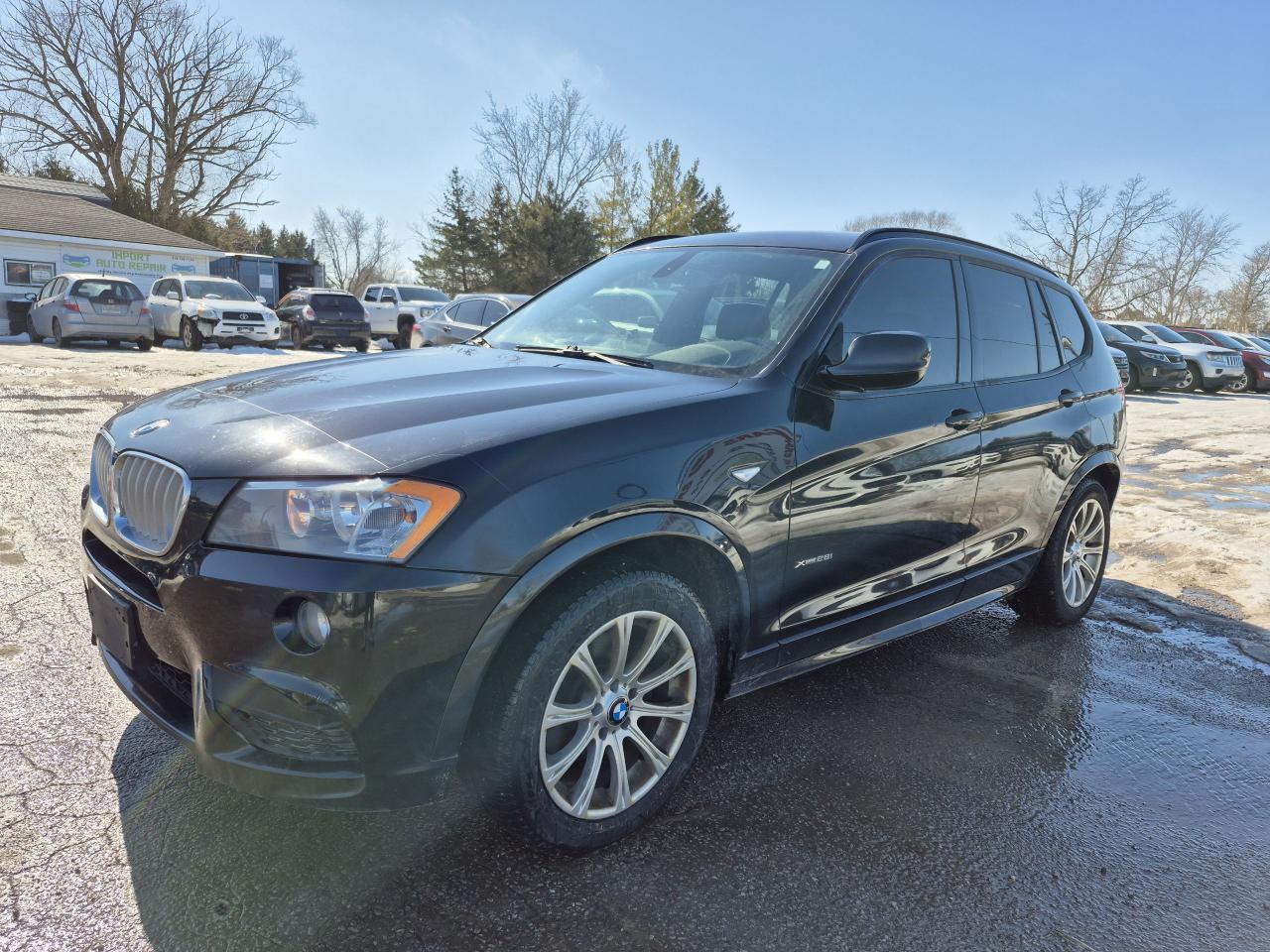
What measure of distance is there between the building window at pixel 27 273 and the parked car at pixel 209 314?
26.0 feet

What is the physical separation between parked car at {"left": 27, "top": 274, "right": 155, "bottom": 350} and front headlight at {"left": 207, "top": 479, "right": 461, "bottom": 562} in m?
20.0

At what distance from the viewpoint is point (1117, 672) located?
3996 millimetres

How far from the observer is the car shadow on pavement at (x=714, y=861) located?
207 cm

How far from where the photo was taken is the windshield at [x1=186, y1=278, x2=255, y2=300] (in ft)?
67.5

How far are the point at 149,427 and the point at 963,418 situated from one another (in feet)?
9.23

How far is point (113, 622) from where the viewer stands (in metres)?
2.36

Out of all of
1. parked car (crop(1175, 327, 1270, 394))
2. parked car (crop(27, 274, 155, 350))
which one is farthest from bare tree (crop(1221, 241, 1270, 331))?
parked car (crop(27, 274, 155, 350))

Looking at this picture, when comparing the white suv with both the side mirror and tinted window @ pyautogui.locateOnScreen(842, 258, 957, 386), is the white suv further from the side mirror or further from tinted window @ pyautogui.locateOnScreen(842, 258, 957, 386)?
the side mirror

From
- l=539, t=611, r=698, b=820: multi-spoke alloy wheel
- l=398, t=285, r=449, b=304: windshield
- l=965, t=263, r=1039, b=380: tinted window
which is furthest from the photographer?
l=398, t=285, r=449, b=304: windshield

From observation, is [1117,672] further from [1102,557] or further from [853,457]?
[853,457]

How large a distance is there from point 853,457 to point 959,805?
1164mm

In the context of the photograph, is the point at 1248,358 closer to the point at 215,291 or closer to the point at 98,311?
the point at 215,291

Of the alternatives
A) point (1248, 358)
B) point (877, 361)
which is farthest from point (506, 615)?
point (1248, 358)

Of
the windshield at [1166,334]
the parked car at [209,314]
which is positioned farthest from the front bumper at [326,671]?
the windshield at [1166,334]
